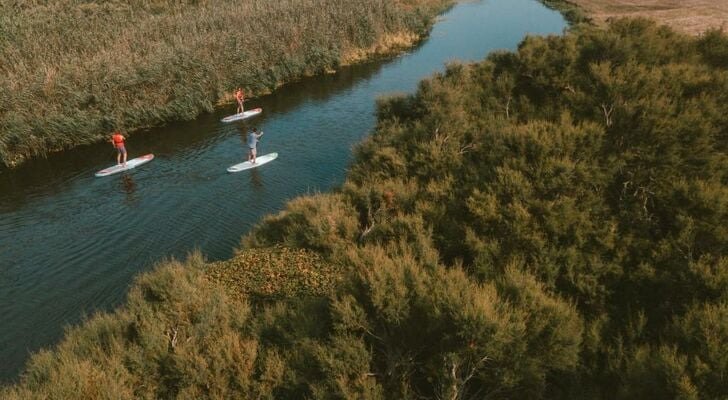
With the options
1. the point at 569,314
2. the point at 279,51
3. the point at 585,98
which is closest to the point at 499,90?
the point at 585,98

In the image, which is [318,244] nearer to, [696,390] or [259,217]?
[259,217]

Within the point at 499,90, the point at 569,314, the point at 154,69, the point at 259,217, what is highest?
the point at 154,69

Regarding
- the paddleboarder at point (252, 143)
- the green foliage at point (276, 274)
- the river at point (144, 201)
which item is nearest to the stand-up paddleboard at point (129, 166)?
the river at point (144, 201)

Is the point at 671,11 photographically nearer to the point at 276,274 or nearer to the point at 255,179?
the point at 255,179

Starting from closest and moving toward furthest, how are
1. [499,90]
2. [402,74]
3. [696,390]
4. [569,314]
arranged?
1. [696,390]
2. [569,314]
3. [499,90]
4. [402,74]

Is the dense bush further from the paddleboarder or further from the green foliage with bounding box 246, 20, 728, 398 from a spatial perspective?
the paddleboarder

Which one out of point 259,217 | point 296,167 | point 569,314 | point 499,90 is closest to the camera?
point 569,314

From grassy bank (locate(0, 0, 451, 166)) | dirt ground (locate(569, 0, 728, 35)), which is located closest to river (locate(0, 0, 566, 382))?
grassy bank (locate(0, 0, 451, 166))

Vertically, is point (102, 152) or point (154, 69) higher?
point (154, 69)
